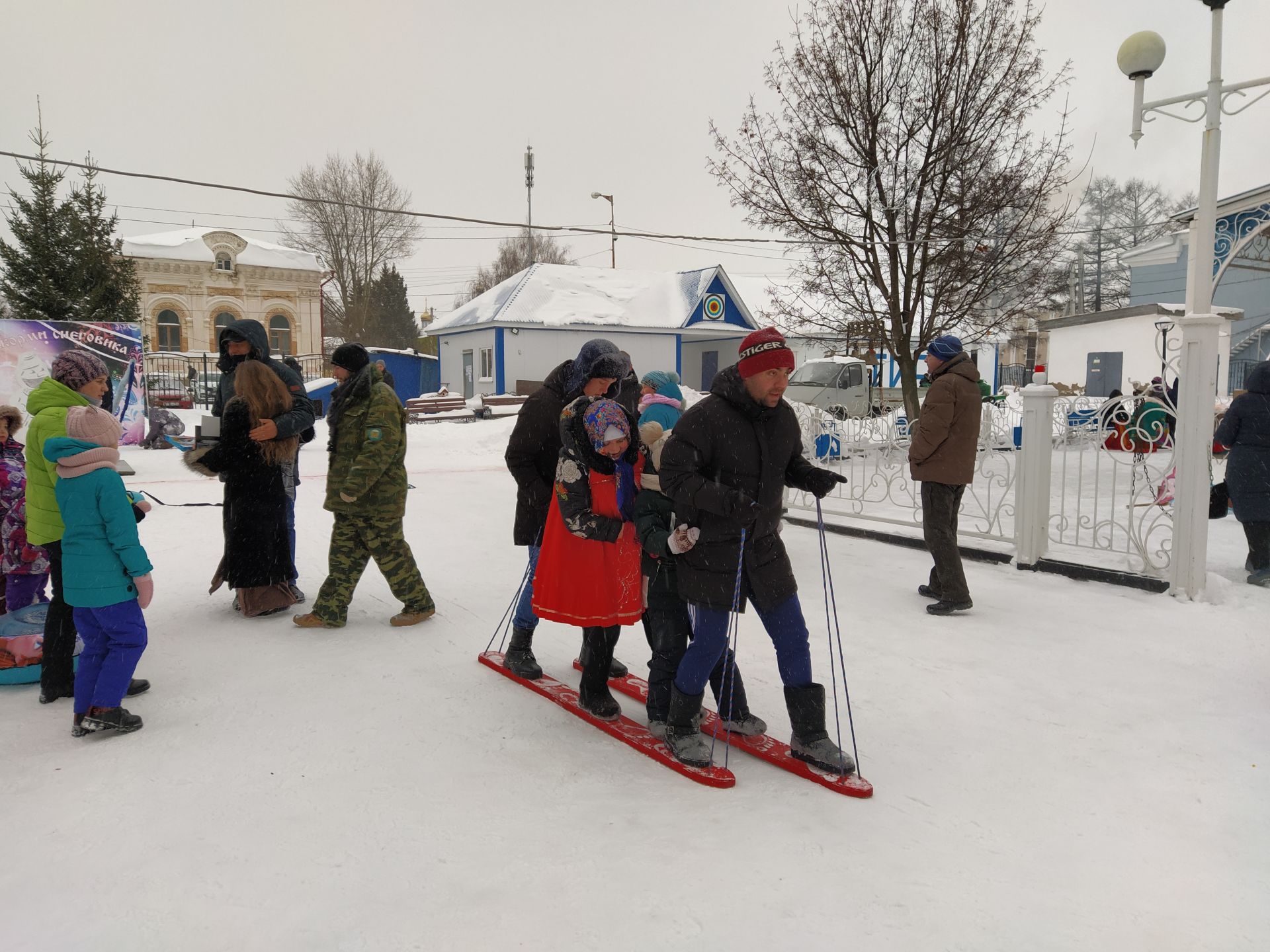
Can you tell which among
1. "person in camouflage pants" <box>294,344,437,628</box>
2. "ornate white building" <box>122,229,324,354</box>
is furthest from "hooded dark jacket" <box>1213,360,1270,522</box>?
"ornate white building" <box>122,229,324,354</box>

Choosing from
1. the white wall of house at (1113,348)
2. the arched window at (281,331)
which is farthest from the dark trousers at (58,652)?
the arched window at (281,331)

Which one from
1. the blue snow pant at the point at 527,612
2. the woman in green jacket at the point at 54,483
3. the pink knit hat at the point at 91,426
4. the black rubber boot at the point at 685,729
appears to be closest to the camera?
the black rubber boot at the point at 685,729

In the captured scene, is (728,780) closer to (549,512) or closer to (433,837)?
(433,837)

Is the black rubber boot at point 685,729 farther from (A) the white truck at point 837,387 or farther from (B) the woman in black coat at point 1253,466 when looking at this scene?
(A) the white truck at point 837,387

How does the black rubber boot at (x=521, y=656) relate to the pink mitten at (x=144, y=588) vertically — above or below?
below

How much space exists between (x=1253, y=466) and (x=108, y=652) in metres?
7.36

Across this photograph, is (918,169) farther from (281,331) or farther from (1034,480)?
(281,331)

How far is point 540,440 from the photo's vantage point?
4.11 meters

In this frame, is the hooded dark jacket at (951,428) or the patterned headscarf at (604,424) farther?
the hooded dark jacket at (951,428)

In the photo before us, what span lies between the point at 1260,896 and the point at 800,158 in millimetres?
11805

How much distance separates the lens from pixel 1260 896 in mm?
2531

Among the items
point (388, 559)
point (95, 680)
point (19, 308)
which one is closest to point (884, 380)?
point (19, 308)

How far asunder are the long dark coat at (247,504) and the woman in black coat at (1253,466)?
22.1ft

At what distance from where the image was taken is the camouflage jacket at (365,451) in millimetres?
5008
